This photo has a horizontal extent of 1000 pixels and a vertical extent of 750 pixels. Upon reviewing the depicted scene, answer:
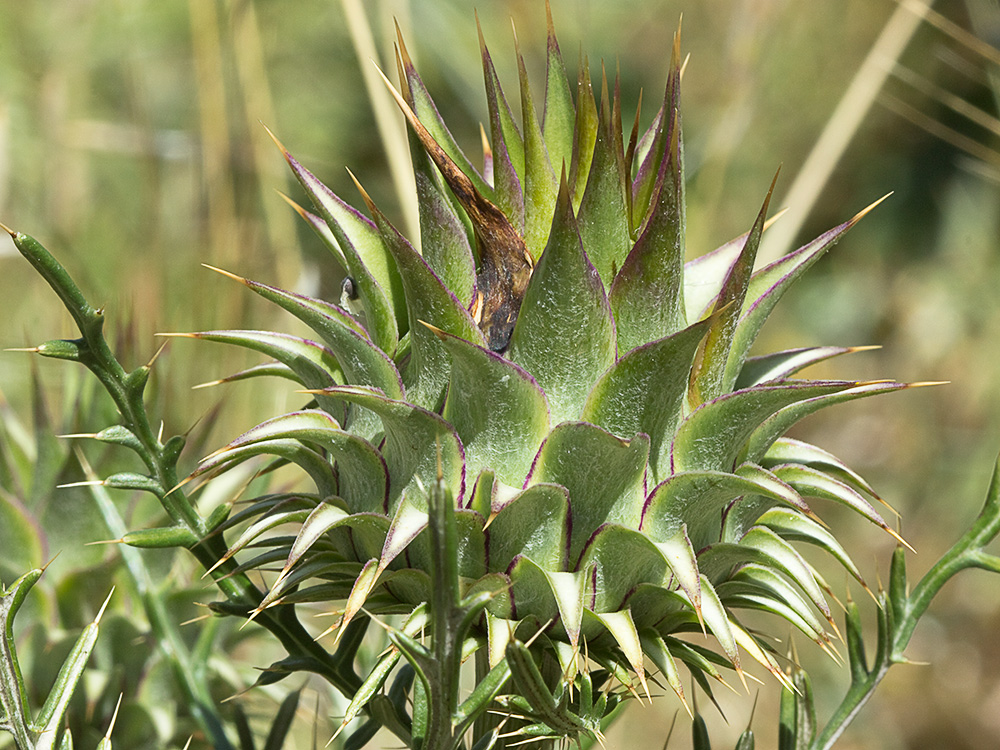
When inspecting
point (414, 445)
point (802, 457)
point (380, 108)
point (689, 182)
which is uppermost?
point (689, 182)

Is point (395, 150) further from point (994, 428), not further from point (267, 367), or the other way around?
point (994, 428)

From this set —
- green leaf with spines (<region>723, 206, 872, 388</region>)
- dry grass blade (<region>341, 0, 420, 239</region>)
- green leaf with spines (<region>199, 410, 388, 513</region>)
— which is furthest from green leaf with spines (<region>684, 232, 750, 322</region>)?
dry grass blade (<region>341, 0, 420, 239</region>)

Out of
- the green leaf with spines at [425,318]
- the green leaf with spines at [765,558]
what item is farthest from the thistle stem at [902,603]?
the green leaf with spines at [425,318]

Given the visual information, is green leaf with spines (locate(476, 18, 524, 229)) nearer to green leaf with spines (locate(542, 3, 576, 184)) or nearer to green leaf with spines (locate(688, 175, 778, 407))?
green leaf with spines (locate(542, 3, 576, 184))

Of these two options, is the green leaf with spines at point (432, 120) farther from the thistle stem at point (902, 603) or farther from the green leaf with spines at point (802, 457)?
the thistle stem at point (902, 603)

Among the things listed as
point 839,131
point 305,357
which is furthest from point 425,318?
point 839,131

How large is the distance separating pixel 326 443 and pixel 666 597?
1.20ft

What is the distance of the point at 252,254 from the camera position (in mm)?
2631

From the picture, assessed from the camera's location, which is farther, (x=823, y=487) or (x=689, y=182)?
(x=689, y=182)

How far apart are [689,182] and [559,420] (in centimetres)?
281

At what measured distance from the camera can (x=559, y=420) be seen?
943 millimetres

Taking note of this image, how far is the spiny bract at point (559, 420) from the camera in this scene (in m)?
0.89

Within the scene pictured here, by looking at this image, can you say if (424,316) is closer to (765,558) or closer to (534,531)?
(534,531)

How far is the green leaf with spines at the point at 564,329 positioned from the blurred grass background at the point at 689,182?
1002 millimetres
